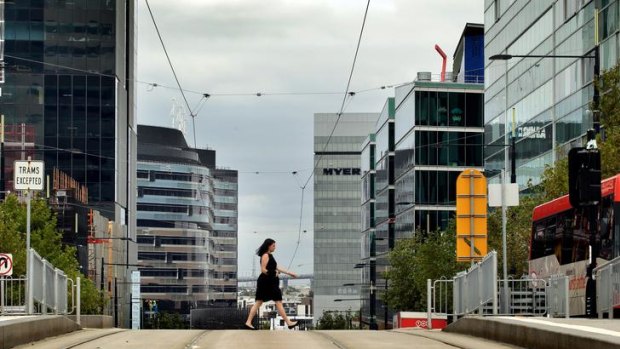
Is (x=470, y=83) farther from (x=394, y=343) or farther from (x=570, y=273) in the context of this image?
(x=394, y=343)

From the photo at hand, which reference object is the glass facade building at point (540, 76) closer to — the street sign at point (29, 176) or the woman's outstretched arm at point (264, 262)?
the street sign at point (29, 176)

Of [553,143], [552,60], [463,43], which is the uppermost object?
[463,43]

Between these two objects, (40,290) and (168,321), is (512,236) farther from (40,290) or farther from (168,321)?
(168,321)

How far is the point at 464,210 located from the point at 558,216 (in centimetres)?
570

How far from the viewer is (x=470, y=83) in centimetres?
10762

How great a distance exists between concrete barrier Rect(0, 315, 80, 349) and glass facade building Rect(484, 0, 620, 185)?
116ft

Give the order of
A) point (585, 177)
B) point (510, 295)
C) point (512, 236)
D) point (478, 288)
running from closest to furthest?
point (585, 177), point (478, 288), point (510, 295), point (512, 236)

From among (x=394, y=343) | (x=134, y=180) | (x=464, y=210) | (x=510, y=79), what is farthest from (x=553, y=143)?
(x=134, y=180)

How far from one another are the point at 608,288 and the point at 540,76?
Result: 1952 inches

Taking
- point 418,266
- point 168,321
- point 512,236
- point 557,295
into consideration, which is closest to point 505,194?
point 557,295

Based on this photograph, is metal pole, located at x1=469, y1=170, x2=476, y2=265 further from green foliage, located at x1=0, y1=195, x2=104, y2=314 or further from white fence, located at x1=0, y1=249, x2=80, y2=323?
green foliage, located at x1=0, y1=195, x2=104, y2=314

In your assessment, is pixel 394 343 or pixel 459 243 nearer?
pixel 394 343

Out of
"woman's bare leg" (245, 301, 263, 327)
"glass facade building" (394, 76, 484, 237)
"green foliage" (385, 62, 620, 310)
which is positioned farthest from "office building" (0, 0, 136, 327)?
"woman's bare leg" (245, 301, 263, 327)

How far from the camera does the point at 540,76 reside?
241 feet
